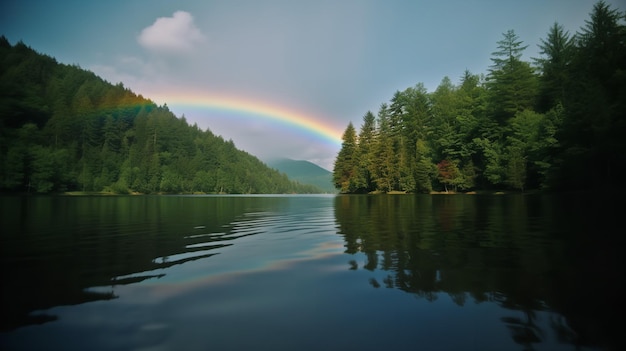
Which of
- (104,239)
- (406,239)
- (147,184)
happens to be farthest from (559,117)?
(147,184)

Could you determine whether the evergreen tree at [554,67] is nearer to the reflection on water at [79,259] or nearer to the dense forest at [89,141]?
the reflection on water at [79,259]

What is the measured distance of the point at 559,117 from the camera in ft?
126

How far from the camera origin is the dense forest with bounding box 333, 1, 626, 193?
104ft

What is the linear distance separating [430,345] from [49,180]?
10139 cm

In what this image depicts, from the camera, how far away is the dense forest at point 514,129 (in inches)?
1243

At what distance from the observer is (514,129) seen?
49.1 meters

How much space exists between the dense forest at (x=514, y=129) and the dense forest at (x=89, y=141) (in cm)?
7484

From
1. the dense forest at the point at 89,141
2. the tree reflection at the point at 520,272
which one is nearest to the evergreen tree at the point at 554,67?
the tree reflection at the point at 520,272

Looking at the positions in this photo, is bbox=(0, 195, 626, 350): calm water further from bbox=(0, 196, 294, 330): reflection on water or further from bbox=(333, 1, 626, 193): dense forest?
bbox=(333, 1, 626, 193): dense forest

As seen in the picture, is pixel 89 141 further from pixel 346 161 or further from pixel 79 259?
pixel 79 259

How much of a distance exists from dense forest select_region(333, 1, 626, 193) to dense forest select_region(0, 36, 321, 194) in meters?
74.8

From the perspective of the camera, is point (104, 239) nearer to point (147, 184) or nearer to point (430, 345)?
point (430, 345)

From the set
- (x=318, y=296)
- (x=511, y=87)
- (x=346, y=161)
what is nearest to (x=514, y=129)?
(x=511, y=87)

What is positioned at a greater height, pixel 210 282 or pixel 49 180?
pixel 49 180
